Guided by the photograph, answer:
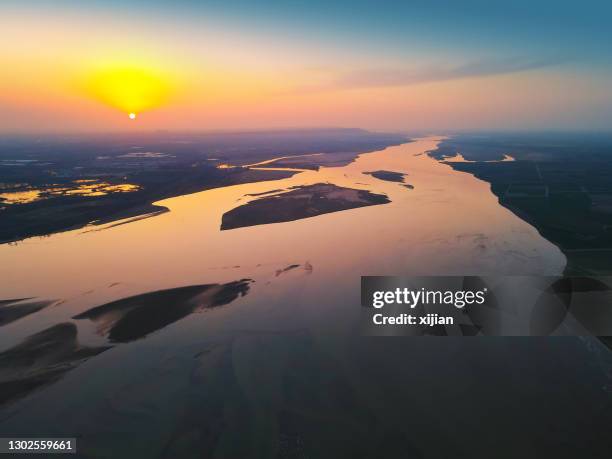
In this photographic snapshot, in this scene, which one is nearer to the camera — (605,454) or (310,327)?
(605,454)

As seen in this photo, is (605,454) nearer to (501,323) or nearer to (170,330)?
(501,323)

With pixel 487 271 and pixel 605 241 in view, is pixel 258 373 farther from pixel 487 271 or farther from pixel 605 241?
pixel 605 241

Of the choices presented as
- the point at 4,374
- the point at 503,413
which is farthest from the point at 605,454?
the point at 4,374

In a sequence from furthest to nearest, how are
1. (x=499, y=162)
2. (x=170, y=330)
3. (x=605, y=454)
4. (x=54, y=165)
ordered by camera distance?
(x=499, y=162), (x=54, y=165), (x=170, y=330), (x=605, y=454)

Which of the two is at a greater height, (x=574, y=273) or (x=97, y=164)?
(x=97, y=164)

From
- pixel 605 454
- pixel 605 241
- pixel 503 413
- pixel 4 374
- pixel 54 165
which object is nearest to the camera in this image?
pixel 605 454

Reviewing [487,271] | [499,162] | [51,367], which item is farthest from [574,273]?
[499,162]
